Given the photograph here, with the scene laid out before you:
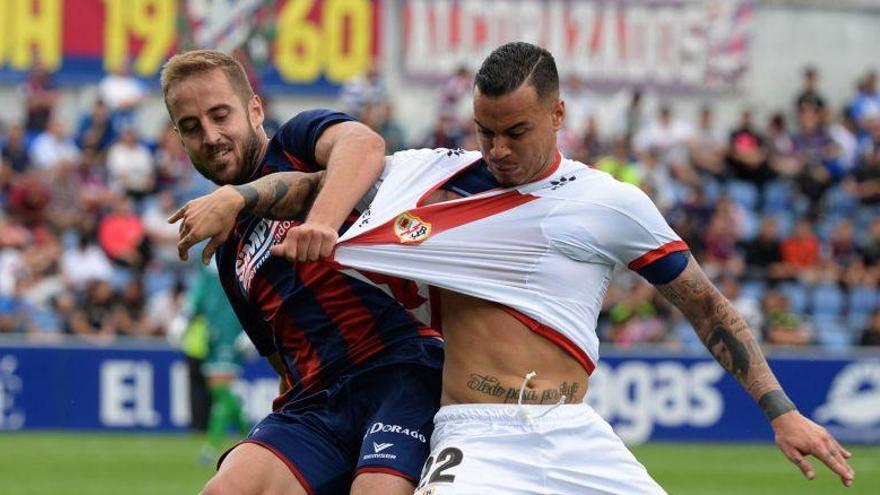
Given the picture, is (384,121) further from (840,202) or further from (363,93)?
(840,202)

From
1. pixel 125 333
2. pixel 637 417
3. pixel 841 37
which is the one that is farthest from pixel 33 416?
pixel 841 37

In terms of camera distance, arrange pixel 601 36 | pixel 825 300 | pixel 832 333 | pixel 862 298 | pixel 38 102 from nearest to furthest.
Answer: pixel 38 102 < pixel 832 333 < pixel 825 300 < pixel 862 298 < pixel 601 36

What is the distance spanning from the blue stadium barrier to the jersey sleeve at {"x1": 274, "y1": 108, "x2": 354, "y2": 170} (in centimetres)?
1164

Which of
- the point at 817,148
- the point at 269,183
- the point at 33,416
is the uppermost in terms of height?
the point at 269,183

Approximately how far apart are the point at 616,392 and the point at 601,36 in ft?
30.2

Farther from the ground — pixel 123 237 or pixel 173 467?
pixel 123 237

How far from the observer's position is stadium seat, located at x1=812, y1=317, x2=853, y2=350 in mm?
20250

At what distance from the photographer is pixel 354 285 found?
577 centimetres

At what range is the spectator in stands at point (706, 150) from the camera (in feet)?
74.3

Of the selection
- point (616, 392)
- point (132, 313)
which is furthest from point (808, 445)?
point (132, 313)

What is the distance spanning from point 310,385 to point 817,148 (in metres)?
18.7

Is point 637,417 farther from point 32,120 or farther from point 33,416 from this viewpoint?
point 32,120

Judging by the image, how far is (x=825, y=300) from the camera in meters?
21.2

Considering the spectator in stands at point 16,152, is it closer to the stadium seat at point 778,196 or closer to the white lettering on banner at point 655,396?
the white lettering on banner at point 655,396
